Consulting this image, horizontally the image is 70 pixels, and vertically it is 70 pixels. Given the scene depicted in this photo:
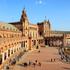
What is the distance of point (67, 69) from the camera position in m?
45.1

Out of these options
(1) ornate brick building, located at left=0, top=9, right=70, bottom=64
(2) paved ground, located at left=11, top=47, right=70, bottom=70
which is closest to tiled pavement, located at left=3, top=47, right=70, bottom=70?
(2) paved ground, located at left=11, top=47, right=70, bottom=70

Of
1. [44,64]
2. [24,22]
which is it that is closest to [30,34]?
[24,22]

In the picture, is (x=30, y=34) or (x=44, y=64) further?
(x=30, y=34)

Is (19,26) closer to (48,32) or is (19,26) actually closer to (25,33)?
(25,33)

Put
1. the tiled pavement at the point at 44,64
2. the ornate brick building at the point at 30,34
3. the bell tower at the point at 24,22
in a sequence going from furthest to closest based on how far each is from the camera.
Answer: the bell tower at the point at 24,22 → the ornate brick building at the point at 30,34 → the tiled pavement at the point at 44,64

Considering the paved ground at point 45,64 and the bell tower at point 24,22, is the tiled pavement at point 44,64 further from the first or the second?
the bell tower at point 24,22

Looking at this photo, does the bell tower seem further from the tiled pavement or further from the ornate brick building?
the tiled pavement

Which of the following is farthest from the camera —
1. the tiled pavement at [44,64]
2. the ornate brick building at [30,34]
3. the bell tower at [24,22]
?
the bell tower at [24,22]

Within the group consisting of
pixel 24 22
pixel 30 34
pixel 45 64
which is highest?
pixel 24 22

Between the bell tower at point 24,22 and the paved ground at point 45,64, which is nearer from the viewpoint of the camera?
the paved ground at point 45,64

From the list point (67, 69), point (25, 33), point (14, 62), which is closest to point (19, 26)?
point (25, 33)

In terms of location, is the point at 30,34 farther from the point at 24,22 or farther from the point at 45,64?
the point at 45,64

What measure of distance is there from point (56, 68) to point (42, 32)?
Result: 85501mm

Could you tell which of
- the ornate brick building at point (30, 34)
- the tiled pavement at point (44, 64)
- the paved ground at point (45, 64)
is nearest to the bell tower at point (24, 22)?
the ornate brick building at point (30, 34)
